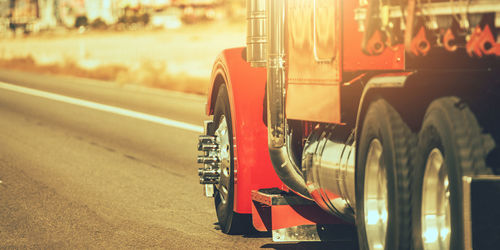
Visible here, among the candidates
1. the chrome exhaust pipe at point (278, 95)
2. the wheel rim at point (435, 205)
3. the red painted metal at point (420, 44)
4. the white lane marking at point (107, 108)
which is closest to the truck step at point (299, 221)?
the chrome exhaust pipe at point (278, 95)

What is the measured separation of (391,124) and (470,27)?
82 cm

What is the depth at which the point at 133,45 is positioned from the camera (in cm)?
8388

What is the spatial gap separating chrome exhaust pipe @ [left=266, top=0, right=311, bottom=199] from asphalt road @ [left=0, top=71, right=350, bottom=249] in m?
1.09

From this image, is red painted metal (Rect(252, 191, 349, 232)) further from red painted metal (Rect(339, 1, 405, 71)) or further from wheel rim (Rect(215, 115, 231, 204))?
red painted metal (Rect(339, 1, 405, 71))

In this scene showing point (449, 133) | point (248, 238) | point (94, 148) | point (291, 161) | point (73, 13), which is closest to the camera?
point (449, 133)

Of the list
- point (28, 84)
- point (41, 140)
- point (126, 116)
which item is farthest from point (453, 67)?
point (28, 84)

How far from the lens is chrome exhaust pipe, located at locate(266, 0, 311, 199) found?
6359mm

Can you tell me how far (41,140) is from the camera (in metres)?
16.5

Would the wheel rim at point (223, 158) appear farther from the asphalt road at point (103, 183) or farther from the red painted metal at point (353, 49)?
the red painted metal at point (353, 49)

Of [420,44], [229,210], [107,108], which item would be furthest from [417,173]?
[107,108]

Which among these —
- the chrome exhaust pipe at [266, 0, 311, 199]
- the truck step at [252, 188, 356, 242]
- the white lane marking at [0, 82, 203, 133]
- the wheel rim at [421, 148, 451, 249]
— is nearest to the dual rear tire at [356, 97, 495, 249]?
the wheel rim at [421, 148, 451, 249]

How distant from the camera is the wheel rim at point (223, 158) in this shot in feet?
25.2

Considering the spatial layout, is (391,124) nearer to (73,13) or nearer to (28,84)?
(28,84)

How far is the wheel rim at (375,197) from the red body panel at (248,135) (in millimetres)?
1919
